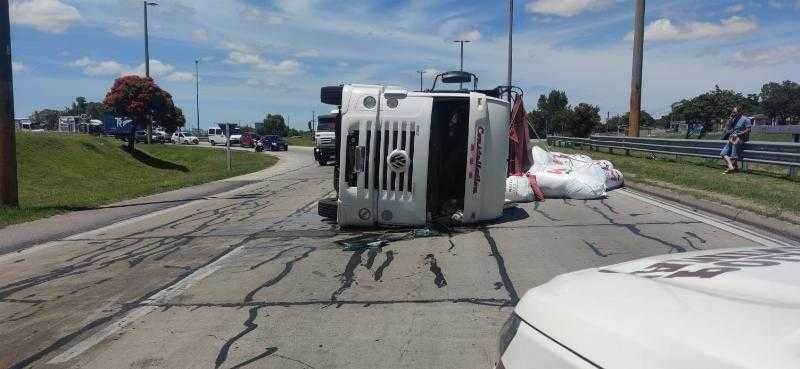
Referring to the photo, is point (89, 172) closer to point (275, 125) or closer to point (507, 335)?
point (507, 335)

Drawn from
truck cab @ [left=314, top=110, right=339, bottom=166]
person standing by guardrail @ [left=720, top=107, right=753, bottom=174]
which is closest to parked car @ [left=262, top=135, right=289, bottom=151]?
truck cab @ [left=314, top=110, right=339, bottom=166]

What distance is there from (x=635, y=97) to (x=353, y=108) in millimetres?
17201

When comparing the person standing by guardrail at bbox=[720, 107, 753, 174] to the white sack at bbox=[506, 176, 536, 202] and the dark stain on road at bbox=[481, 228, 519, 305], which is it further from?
the dark stain on road at bbox=[481, 228, 519, 305]

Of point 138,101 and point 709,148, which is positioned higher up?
point 138,101

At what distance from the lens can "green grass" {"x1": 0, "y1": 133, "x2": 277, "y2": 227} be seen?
53.2ft

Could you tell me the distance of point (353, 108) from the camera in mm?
8562

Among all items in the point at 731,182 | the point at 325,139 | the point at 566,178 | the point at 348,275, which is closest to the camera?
the point at 348,275

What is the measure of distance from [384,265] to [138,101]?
3933 centimetres

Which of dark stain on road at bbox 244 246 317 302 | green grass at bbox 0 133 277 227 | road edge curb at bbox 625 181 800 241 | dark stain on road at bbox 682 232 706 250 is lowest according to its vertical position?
green grass at bbox 0 133 277 227

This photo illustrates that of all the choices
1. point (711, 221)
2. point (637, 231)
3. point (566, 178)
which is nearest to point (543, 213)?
point (566, 178)

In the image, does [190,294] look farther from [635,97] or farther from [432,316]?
[635,97]

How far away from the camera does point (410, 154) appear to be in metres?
8.57

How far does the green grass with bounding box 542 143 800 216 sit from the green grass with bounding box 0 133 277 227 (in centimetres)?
1303

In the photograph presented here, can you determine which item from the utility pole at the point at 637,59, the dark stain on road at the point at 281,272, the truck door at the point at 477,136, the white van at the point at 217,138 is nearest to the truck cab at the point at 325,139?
the utility pole at the point at 637,59
